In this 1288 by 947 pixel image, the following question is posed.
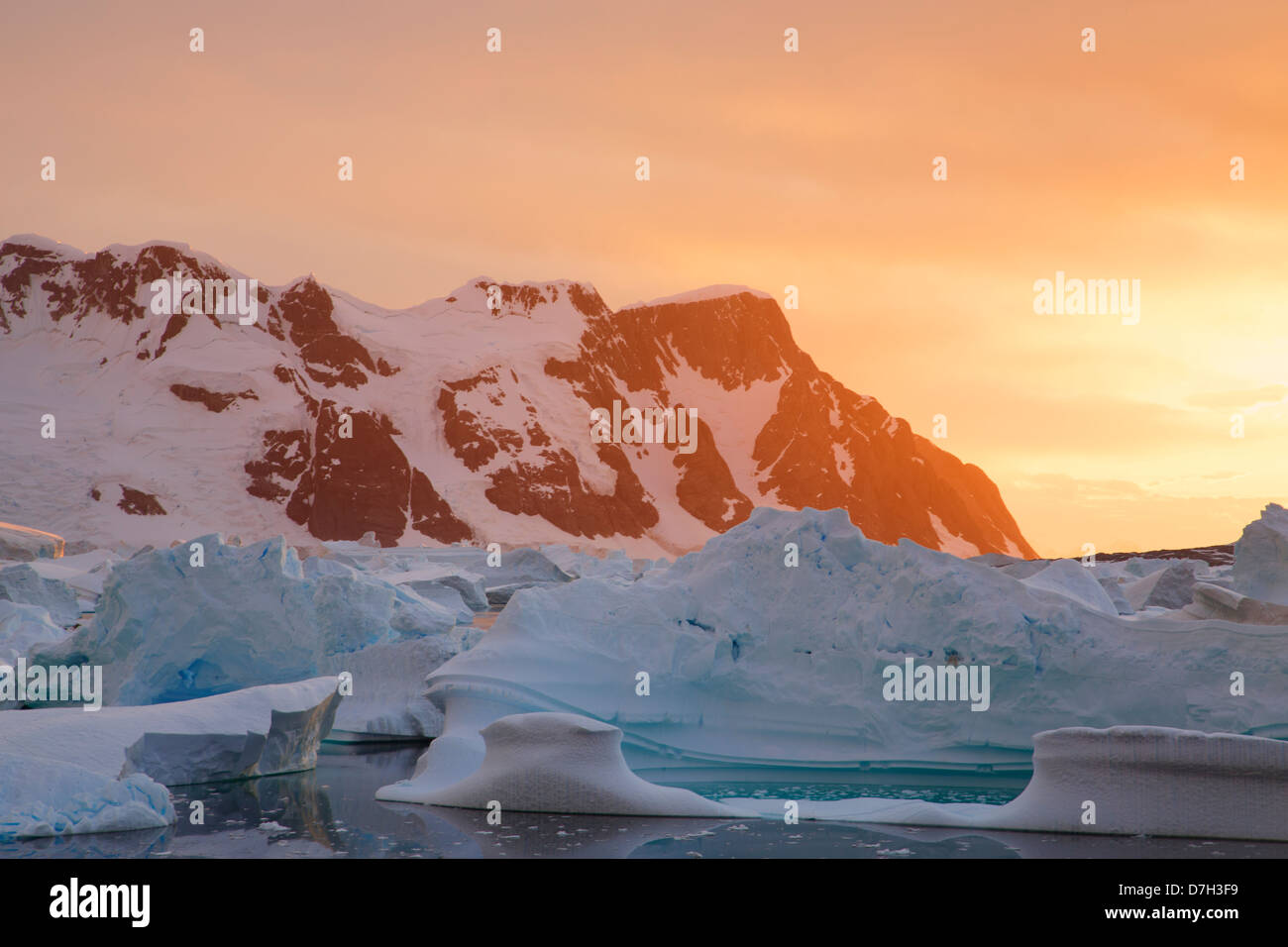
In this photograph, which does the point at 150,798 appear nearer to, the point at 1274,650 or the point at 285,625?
the point at 285,625

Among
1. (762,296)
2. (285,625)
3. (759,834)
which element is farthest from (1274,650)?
(762,296)

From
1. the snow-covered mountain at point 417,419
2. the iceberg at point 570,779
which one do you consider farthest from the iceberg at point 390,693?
the snow-covered mountain at point 417,419

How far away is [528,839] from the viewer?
1046 cm

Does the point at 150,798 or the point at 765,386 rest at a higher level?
the point at 765,386

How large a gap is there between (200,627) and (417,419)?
109760mm

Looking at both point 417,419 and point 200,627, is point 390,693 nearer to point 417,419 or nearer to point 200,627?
point 200,627

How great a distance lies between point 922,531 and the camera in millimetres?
154625

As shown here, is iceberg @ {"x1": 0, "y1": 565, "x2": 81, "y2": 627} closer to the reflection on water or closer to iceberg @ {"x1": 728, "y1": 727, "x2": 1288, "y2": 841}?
the reflection on water

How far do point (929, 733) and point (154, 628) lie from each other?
37.1ft

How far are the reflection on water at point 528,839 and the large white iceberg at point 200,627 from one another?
5860 mm

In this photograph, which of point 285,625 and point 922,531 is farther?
point 922,531

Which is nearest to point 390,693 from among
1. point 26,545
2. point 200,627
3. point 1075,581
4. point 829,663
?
point 200,627

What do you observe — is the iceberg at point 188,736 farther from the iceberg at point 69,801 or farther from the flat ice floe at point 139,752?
the iceberg at point 69,801

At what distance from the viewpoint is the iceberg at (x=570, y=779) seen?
1158 centimetres
